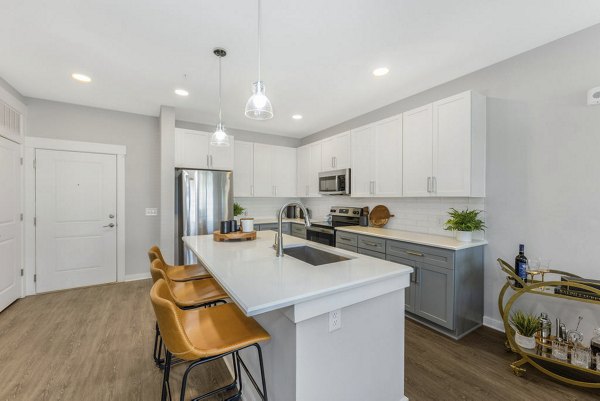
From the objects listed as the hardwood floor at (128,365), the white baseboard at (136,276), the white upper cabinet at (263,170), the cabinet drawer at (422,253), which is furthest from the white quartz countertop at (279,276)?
the white upper cabinet at (263,170)

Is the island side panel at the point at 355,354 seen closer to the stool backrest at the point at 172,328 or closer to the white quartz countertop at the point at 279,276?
the white quartz countertop at the point at 279,276

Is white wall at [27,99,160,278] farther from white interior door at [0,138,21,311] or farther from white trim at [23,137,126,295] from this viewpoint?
white interior door at [0,138,21,311]

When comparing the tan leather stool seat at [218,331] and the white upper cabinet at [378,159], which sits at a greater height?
the white upper cabinet at [378,159]

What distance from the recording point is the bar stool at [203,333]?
114cm

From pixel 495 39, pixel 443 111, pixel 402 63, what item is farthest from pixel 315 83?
pixel 495 39

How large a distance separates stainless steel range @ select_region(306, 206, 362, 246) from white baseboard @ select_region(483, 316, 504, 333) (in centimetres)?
186

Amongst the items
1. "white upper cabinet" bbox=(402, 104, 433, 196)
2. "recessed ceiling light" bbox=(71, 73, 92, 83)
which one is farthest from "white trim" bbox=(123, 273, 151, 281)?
"white upper cabinet" bbox=(402, 104, 433, 196)

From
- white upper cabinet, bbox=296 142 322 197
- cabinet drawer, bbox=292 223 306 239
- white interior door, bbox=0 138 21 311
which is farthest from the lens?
white upper cabinet, bbox=296 142 322 197

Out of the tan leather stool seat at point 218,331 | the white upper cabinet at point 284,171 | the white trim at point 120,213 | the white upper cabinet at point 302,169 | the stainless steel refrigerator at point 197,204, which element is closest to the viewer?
the tan leather stool seat at point 218,331

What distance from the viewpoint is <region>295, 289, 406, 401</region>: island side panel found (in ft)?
4.11

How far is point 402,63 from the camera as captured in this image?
2564mm

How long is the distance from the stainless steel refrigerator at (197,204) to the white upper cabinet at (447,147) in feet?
8.83

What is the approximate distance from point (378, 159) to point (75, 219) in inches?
173

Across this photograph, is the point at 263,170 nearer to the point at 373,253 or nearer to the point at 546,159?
the point at 373,253
